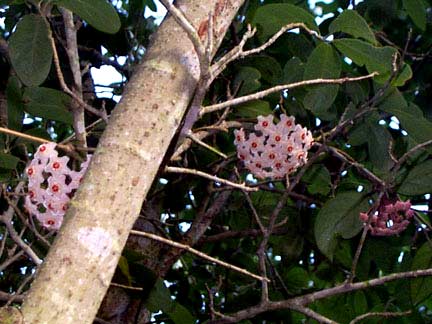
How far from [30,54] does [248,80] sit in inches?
27.6

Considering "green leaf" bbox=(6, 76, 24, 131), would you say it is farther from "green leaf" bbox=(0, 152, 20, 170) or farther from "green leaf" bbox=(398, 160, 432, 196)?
"green leaf" bbox=(398, 160, 432, 196)

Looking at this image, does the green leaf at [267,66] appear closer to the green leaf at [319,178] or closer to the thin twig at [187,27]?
the green leaf at [319,178]

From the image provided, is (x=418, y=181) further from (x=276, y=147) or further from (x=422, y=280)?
(x=276, y=147)

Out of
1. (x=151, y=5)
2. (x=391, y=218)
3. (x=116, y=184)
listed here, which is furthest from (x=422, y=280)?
(x=151, y=5)

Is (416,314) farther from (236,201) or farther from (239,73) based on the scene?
(239,73)

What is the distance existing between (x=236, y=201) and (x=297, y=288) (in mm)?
392

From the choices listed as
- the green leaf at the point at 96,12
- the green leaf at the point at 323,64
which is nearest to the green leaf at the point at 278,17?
the green leaf at the point at 323,64

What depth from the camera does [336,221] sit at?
2.28m

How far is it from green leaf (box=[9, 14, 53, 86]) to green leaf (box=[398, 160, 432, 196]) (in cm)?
107

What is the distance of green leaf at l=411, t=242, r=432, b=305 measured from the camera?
2.26m

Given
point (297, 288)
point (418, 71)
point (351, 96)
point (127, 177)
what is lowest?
point (297, 288)

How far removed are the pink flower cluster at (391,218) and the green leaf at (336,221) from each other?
0.17 ft

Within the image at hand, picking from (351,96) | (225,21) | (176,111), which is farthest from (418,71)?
(176,111)

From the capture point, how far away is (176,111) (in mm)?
1271
